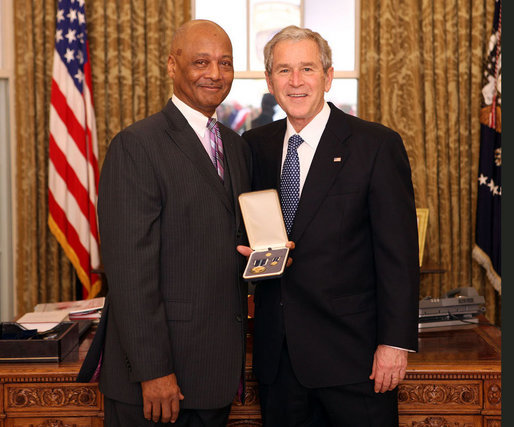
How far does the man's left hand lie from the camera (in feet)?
6.89

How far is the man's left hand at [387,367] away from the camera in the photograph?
210 cm

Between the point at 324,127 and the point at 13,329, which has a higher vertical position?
the point at 324,127

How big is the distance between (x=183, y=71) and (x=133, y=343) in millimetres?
910

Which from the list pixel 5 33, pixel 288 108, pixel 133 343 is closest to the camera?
pixel 133 343

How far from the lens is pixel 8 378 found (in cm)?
238

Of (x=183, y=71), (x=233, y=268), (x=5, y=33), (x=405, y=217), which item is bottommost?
(x=233, y=268)

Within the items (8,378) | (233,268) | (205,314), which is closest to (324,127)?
(233,268)

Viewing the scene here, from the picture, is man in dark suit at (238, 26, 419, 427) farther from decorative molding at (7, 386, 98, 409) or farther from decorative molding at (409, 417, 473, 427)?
decorative molding at (7, 386, 98, 409)

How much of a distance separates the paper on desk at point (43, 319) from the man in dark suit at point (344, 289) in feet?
3.30

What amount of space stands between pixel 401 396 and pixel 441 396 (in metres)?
0.15

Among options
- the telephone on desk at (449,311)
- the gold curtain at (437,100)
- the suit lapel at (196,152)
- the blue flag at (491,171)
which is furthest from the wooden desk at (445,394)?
the gold curtain at (437,100)

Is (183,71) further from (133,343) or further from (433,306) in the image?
(433,306)

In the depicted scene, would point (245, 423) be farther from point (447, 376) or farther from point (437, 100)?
point (437, 100)

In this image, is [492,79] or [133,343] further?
[492,79]
